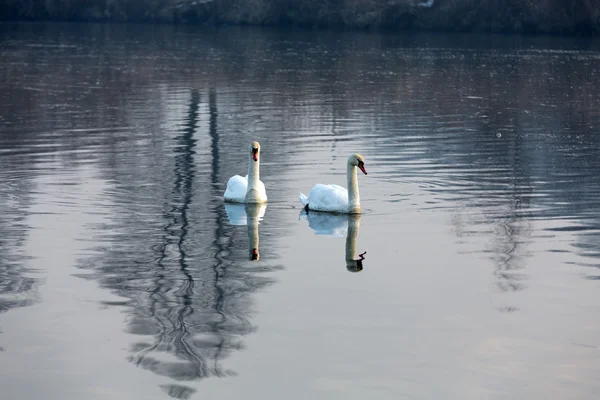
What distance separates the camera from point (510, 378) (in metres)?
9.63

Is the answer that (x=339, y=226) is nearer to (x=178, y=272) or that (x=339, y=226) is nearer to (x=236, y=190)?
(x=236, y=190)

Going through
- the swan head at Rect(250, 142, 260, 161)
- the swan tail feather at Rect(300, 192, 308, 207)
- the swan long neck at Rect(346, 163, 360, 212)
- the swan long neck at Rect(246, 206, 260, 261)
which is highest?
the swan head at Rect(250, 142, 260, 161)

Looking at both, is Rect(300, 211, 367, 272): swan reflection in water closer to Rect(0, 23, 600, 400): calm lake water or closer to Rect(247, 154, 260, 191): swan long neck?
Rect(0, 23, 600, 400): calm lake water

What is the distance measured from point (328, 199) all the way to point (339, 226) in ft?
2.88

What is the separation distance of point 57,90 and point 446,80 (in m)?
14.6

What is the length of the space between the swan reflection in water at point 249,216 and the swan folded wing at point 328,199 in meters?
0.78

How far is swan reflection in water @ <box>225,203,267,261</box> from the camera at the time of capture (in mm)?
15414

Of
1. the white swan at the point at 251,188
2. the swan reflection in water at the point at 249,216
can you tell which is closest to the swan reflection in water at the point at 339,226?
the swan reflection in water at the point at 249,216

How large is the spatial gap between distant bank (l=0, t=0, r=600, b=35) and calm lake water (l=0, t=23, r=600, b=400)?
52.1m

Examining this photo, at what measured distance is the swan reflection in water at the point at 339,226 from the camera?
48.0 feet

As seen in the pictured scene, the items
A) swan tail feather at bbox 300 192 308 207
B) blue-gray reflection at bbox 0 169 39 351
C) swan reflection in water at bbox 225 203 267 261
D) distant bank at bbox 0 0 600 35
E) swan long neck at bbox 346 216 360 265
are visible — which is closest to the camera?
blue-gray reflection at bbox 0 169 39 351

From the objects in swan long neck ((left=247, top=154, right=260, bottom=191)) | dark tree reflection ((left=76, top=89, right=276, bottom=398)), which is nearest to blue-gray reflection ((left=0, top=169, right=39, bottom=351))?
dark tree reflection ((left=76, top=89, right=276, bottom=398))

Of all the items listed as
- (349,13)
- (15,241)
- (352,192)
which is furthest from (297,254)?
(349,13)

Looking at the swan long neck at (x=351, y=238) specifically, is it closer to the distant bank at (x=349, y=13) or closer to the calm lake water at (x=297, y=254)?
the calm lake water at (x=297, y=254)
